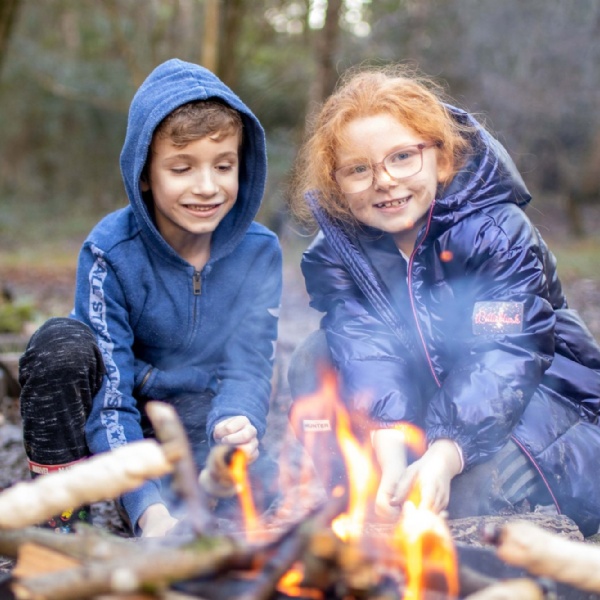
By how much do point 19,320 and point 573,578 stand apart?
5.11 meters

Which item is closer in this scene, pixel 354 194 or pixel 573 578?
pixel 573 578

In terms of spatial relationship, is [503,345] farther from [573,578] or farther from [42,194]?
[42,194]

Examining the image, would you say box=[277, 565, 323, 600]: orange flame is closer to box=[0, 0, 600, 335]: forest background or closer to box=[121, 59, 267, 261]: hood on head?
box=[121, 59, 267, 261]: hood on head

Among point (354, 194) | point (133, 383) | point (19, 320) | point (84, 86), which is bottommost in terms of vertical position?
point (19, 320)

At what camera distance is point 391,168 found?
8.98 ft

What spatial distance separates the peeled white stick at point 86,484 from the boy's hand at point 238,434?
1.04 metres

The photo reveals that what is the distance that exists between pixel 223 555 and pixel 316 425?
1.55 m

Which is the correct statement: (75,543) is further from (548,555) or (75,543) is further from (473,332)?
(473,332)

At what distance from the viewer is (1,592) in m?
1.57

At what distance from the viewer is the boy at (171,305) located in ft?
8.41

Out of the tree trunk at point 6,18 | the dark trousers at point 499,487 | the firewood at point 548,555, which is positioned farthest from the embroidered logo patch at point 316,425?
the tree trunk at point 6,18

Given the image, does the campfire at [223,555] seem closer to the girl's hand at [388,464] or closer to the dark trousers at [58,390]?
the girl's hand at [388,464]

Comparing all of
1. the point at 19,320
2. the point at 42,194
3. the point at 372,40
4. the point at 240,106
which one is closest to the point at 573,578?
the point at 240,106

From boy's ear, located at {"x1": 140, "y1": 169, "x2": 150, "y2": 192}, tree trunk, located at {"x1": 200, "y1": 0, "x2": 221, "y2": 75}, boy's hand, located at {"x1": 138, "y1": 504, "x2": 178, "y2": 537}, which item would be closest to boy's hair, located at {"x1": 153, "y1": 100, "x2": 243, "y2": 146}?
boy's ear, located at {"x1": 140, "y1": 169, "x2": 150, "y2": 192}
